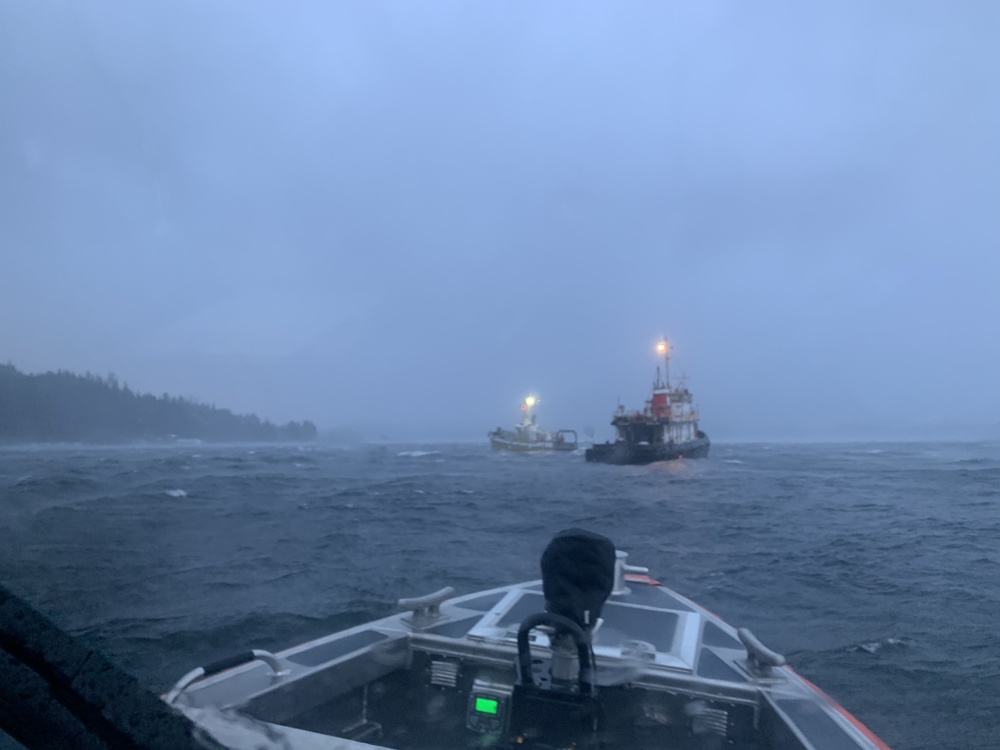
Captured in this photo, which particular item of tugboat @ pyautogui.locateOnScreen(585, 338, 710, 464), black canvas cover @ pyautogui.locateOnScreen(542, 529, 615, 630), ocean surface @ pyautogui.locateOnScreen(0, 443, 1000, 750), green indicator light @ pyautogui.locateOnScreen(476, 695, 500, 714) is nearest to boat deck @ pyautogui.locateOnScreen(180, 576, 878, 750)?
green indicator light @ pyautogui.locateOnScreen(476, 695, 500, 714)

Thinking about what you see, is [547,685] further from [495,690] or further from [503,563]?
[503,563]

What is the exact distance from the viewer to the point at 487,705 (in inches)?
122

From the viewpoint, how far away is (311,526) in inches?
631

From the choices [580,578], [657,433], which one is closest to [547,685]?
[580,578]

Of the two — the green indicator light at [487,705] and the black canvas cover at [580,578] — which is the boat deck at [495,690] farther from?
the black canvas cover at [580,578]

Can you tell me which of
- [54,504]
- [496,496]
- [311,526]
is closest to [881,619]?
[311,526]

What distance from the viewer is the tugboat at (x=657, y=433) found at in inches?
1797

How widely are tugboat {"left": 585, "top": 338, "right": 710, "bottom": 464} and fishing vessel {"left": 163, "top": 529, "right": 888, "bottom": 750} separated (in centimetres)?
4226

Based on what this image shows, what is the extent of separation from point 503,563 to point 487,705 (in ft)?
31.3

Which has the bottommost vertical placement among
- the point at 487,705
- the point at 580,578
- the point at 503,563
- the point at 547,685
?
the point at 503,563

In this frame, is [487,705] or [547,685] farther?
[487,705]

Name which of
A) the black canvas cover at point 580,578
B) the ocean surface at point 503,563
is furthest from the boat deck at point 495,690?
the ocean surface at point 503,563

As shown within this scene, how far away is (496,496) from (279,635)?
16502mm

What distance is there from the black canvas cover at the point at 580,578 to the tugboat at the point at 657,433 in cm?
4328
